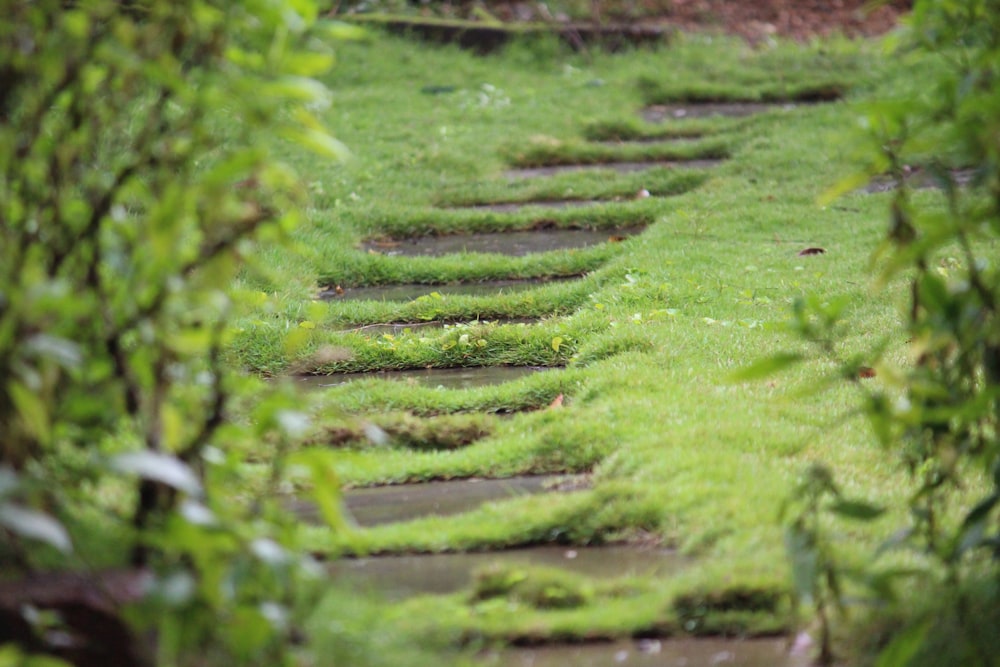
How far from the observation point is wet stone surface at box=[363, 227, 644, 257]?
704 centimetres

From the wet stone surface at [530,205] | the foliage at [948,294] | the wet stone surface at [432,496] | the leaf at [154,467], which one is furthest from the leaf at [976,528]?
the wet stone surface at [530,205]

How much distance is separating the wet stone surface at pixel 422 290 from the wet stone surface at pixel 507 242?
0.51m

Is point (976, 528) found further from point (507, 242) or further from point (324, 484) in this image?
point (507, 242)

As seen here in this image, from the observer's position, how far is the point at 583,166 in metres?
9.07

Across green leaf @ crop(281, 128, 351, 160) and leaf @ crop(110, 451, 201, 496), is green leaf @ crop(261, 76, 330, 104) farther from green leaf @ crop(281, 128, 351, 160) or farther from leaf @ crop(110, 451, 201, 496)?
leaf @ crop(110, 451, 201, 496)

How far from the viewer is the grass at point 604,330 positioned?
300 cm

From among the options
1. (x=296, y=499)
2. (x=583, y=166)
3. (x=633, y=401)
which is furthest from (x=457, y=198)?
(x=296, y=499)

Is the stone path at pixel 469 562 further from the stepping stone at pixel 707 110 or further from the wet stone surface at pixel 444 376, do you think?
the stepping stone at pixel 707 110

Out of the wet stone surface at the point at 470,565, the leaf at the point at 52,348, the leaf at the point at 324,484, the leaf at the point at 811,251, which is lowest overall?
the leaf at the point at 811,251

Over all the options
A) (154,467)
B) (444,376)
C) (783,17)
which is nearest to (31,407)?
(154,467)

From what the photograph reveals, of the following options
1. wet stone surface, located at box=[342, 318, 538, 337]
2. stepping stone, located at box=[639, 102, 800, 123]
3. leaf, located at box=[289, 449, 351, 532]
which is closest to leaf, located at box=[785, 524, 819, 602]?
leaf, located at box=[289, 449, 351, 532]

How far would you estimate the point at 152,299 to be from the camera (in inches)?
83.9

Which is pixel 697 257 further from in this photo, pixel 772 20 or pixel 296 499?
pixel 772 20

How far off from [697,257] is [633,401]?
2.48 metres
